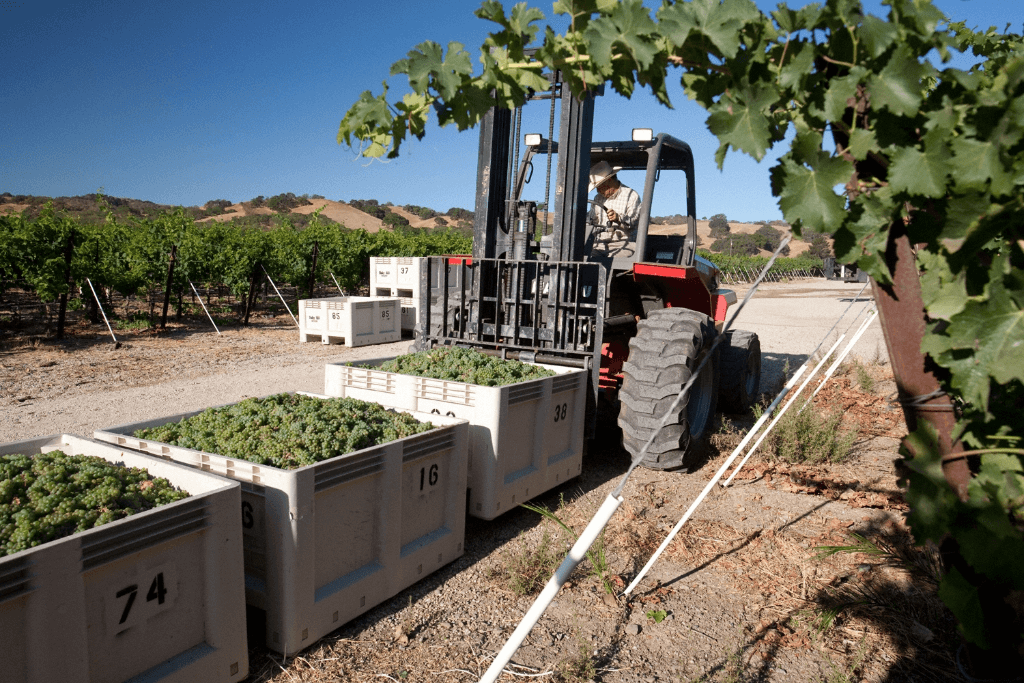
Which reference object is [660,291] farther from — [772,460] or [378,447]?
[378,447]

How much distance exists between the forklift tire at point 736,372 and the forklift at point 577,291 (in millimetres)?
1066

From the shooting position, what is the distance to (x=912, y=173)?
1437 mm

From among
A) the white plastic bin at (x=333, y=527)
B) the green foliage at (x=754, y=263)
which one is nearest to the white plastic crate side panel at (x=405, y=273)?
the white plastic bin at (x=333, y=527)

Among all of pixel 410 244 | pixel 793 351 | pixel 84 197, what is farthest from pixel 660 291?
pixel 84 197

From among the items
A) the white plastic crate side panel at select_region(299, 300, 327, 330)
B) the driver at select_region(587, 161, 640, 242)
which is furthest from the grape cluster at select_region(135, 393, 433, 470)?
the white plastic crate side panel at select_region(299, 300, 327, 330)

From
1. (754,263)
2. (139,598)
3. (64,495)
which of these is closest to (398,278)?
(64,495)

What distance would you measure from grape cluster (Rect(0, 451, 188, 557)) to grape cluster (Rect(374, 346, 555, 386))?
220 cm

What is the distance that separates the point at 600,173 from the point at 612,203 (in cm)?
→ 39

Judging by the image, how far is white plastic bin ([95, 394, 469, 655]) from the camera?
9.92 ft

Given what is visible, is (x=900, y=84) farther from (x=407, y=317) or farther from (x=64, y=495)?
(x=407, y=317)

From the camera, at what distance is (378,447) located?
11.2 feet

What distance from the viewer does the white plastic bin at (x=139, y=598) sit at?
2105 mm

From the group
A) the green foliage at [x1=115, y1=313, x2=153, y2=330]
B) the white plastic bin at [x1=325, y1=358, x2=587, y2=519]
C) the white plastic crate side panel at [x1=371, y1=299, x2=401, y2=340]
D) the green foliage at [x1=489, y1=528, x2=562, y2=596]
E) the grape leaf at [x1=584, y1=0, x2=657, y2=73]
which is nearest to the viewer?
the grape leaf at [x1=584, y1=0, x2=657, y2=73]

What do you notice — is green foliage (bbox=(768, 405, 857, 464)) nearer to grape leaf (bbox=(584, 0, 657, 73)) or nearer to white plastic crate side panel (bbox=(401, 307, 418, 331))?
grape leaf (bbox=(584, 0, 657, 73))
